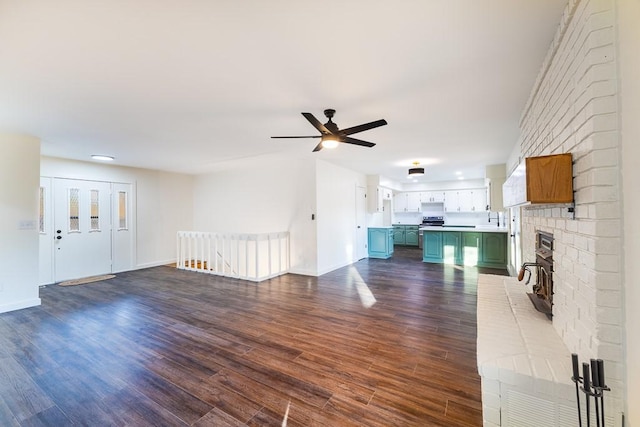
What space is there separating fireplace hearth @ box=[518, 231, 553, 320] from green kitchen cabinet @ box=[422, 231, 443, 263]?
16.2 ft

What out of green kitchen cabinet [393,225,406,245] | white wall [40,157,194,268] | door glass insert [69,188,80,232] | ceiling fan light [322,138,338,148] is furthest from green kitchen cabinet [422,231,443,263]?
door glass insert [69,188,80,232]

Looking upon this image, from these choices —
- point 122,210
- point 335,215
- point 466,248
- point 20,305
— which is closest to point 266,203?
point 335,215

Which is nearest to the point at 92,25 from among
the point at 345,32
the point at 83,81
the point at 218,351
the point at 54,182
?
the point at 83,81

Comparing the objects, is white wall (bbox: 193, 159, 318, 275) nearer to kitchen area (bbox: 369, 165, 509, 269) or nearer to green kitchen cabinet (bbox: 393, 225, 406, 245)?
kitchen area (bbox: 369, 165, 509, 269)

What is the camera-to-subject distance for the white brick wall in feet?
3.97

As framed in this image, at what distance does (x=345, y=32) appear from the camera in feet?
5.87

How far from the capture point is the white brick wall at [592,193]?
121 centimetres

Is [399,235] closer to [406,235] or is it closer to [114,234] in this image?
[406,235]

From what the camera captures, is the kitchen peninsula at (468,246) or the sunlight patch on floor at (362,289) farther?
the kitchen peninsula at (468,246)

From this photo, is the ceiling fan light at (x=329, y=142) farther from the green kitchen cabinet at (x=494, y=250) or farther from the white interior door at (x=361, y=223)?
the green kitchen cabinet at (x=494, y=250)

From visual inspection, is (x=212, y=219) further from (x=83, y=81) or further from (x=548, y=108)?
(x=548, y=108)

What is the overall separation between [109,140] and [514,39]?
17.2ft

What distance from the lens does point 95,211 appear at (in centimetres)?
612

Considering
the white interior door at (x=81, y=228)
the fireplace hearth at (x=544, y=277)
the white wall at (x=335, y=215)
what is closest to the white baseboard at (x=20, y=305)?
the white interior door at (x=81, y=228)
